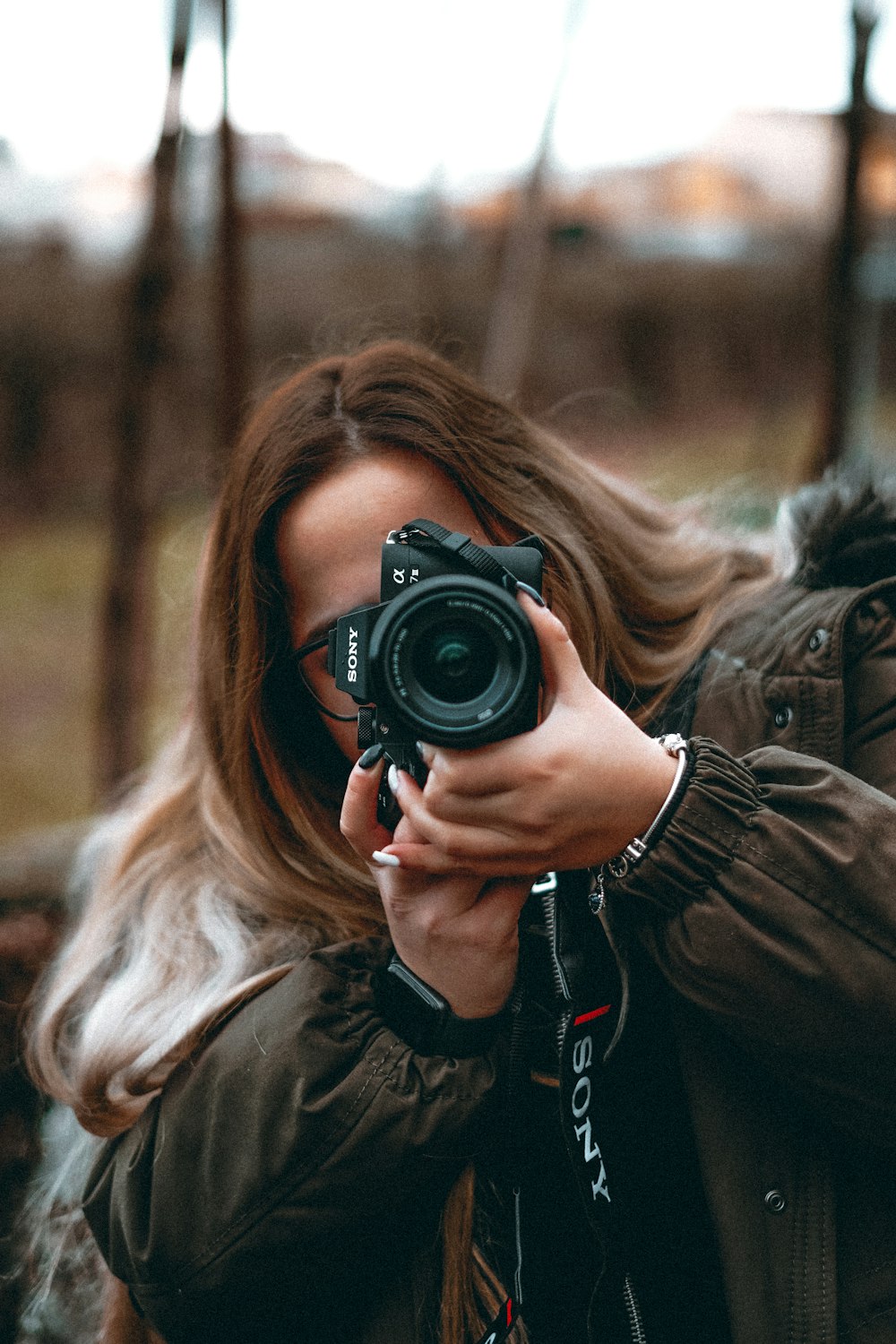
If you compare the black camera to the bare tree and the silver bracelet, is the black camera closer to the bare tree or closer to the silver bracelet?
the silver bracelet

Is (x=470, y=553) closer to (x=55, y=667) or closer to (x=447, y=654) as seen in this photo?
(x=447, y=654)

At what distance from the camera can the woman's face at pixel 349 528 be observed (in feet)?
5.08

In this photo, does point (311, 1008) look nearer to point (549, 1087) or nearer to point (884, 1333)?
point (549, 1087)

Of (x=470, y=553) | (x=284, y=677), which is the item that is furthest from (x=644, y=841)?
(x=284, y=677)

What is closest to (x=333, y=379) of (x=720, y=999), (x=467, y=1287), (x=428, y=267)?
(x=720, y=999)

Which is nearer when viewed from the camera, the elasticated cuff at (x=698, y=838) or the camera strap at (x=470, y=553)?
the elasticated cuff at (x=698, y=838)

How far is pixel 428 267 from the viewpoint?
7.25 meters

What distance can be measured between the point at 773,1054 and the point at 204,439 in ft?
29.9

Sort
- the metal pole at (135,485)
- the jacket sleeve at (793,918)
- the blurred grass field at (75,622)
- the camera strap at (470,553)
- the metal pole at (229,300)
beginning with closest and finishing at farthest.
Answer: the jacket sleeve at (793,918)
the camera strap at (470,553)
the blurred grass field at (75,622)
the metal pole at (135,485)
the metal pole at (229,300)

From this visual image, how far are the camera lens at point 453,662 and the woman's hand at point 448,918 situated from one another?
16 centimetres

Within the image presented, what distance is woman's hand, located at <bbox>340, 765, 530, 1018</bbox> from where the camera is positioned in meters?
1.36

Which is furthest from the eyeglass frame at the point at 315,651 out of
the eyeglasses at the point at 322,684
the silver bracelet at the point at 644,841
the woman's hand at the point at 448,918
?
the silver bracelet at the point at 644,841

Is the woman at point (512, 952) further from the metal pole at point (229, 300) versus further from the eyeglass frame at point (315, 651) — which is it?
the metal pole at point (229, 300)

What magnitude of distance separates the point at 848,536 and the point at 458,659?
0.61 metres
